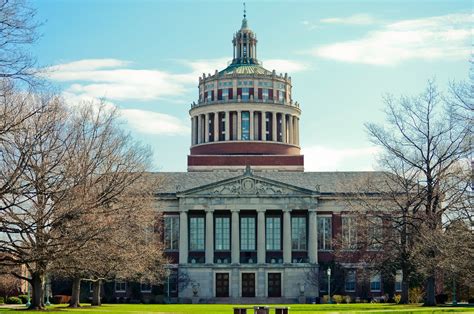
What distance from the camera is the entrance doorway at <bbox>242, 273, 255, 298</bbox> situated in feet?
351

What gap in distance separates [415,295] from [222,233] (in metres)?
32.7

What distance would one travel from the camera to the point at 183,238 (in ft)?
359

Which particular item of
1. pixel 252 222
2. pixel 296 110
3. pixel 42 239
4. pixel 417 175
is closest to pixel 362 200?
pixel 417 175

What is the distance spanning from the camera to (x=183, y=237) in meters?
109

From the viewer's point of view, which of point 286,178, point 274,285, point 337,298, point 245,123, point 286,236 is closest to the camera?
point 337,298

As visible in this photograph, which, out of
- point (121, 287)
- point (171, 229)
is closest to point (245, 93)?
point (171, 229)

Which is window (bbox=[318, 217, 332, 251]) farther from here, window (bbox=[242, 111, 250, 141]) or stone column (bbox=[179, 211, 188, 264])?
window (bbox=[242, 111, 250, 141])

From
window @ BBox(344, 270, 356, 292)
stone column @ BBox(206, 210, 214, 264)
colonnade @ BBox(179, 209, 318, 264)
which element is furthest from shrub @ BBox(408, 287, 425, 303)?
stone column @ BBox(206, 210, 214, 264)

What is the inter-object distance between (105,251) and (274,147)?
76.0 m

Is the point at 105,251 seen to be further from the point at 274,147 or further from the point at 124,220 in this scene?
the point at 274,147

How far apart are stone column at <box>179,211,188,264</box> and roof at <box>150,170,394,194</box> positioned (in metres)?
3.93

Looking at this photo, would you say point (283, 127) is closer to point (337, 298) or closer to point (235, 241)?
point (235, 241)

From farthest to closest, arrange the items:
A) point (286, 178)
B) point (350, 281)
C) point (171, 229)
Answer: point (286, 178)
point (171, 229)
point (350, 281)

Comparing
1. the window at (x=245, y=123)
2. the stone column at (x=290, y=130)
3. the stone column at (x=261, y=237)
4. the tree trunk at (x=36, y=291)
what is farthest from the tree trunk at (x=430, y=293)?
the stone column at (x=290, y=130)
